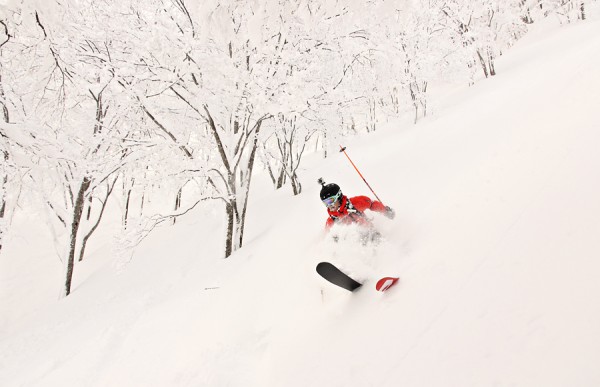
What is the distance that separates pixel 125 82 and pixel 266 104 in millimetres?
3581

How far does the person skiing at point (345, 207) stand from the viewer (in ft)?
17.0

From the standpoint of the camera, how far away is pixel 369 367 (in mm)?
3008

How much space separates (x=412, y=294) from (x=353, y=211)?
6.66 feet

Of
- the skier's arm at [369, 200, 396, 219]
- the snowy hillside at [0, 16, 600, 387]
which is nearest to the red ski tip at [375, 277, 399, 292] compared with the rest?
the snowy hillside at [0, 16, 600, 387]

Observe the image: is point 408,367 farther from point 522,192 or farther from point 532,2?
point 532,2

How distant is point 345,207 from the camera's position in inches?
209

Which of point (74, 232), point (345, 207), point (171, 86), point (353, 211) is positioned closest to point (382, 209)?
point (353, 211)

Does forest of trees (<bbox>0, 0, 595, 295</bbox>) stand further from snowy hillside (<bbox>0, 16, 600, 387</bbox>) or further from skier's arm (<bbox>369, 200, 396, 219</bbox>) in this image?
skier's arm (<bbox>369, 200, 396, 219</bbox>)

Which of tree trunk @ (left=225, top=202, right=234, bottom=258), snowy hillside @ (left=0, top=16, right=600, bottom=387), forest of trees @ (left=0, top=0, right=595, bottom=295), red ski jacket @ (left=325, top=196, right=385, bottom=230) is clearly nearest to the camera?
snowy hillside @ (left=0, top=16, right=600, bottom=387)

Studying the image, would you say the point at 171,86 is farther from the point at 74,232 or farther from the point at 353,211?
the point at 74,232

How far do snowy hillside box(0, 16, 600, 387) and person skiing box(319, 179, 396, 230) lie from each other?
14.8 inches

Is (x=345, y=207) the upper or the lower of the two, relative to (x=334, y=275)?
upper

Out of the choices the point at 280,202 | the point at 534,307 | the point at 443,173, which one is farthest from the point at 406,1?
the point at 280,202

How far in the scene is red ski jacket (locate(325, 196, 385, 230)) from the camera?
5180mm
